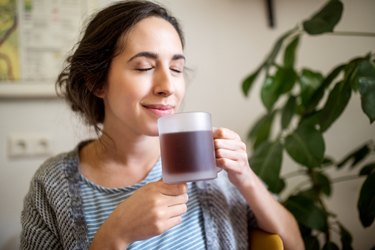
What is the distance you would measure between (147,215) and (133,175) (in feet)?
0.97

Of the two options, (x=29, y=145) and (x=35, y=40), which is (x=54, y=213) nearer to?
Result: (x=29, y=145)

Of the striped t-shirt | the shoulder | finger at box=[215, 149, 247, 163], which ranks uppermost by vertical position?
finger at box=[215, 149, 247, 163]

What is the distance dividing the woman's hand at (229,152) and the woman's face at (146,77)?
0.17 meters

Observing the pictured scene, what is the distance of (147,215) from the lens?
2.35 ft

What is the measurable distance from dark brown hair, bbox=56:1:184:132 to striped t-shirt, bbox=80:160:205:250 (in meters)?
0.28

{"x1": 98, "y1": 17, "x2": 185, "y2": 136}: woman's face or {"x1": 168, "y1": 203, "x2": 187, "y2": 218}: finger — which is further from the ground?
{"x1": 98, "y1": 17, "x2": 185, "y2": 136}: woman's face

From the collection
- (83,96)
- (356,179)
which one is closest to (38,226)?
(83,96)

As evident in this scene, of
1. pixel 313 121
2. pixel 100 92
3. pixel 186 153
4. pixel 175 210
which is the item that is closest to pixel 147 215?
pixel 175 210

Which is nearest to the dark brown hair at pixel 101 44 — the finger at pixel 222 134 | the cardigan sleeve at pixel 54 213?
the cardigan sleeve at pixel 54 213

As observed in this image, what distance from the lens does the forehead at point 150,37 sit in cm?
83

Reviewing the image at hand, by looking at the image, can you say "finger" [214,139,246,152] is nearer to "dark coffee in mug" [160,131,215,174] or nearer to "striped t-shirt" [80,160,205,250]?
"dark coffee in mug" [160,131,215,174]

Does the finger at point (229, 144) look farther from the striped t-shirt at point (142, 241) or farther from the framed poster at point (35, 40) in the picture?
the framed poster at point (35, 40)

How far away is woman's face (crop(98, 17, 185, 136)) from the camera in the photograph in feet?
2.68

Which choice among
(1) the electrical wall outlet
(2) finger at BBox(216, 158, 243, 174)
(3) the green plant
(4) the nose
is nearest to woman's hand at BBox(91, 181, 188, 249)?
(2) finger at BBox(216, 158, 243, 174)
